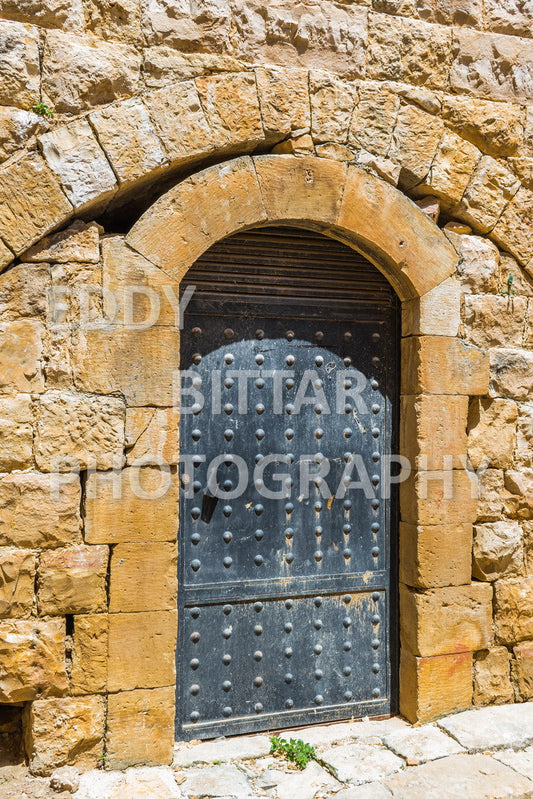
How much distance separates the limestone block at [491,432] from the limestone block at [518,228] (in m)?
0.88

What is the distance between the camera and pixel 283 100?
346 cm

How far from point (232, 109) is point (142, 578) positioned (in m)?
2.37

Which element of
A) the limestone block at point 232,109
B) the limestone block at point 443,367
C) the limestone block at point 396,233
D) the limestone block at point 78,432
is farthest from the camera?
the limestone block at point 443,367

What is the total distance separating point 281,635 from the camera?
3.67 m

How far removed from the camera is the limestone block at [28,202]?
3051mm

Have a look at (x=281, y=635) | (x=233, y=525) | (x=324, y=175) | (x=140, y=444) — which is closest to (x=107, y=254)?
(x=140, y=444)

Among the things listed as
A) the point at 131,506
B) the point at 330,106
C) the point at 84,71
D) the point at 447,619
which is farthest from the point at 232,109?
the point at 447,619

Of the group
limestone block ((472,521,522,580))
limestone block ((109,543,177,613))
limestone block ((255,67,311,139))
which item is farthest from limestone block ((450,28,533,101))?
limestone block ((109,543,177,613))

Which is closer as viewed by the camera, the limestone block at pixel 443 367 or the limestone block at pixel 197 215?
the limestone block at pixel 197 215

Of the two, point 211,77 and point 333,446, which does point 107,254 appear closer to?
point 211,77

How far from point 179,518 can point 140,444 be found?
50cm

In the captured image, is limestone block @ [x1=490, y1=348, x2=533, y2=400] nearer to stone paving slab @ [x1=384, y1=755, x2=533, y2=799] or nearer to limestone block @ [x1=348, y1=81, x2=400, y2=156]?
limestone block @ [x1=348, y1=81, x2=400, y2=156]

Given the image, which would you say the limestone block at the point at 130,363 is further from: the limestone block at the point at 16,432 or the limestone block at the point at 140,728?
the limestone block at the point at 140,728

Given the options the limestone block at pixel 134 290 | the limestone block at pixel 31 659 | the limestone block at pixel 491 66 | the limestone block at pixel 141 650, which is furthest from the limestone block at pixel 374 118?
the limestone block at pixel 31 659
